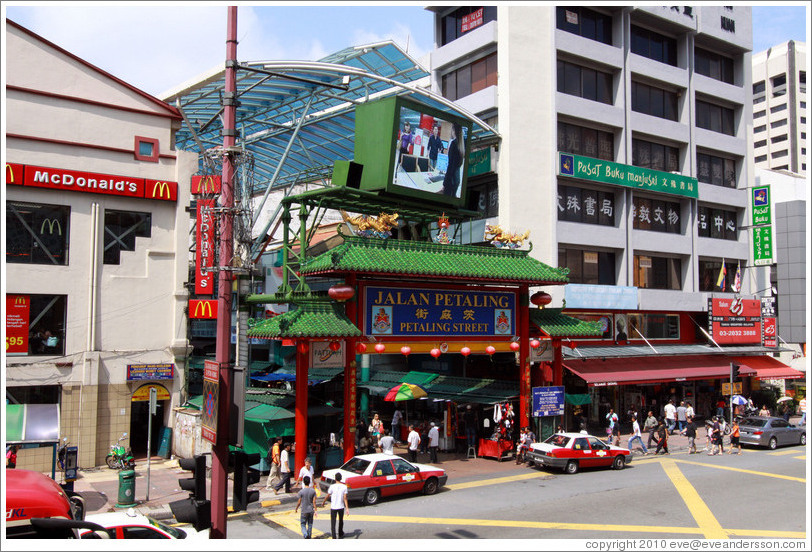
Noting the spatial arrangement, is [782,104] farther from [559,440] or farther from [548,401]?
[559,440]

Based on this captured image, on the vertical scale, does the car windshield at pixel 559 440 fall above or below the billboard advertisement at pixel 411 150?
below

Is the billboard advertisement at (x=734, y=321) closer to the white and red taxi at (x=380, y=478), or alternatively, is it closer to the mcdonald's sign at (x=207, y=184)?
the white and red taxi at (x=380, y=478)

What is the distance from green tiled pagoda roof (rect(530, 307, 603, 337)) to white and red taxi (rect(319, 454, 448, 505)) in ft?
30.7

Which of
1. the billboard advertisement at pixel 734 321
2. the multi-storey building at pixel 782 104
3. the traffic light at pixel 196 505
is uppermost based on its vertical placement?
the multi-storey building at pixel 782 104

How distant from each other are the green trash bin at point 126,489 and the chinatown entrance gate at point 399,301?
17.1 ft

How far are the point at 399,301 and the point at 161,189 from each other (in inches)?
419

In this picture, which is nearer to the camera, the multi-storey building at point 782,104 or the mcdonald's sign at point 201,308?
the mcdonald's sign at point 201,308

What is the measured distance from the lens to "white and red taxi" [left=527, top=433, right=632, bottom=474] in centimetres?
2502

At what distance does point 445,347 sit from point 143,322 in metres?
12.0

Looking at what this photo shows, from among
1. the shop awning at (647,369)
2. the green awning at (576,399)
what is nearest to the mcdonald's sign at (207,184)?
the green awning at (576,399)

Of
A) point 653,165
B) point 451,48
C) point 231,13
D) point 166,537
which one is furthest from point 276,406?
point 653,165

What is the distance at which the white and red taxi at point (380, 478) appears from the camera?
2033cm

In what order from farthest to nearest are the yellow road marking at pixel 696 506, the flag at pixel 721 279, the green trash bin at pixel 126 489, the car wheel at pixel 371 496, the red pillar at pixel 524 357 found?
the flag at pixel 721 279, the red pillar at pixel 524 357, the car wheel at pixel 371 496, the green trash bin at pixel 126 489, the yellow road marking at pixel 696 506

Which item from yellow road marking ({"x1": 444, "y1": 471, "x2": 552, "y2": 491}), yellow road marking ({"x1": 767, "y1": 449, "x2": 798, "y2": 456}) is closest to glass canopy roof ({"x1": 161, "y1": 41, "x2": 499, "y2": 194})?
yellow road marking ({"x1": 444, "y1": 471, "x2": 552, "y2": 491})
